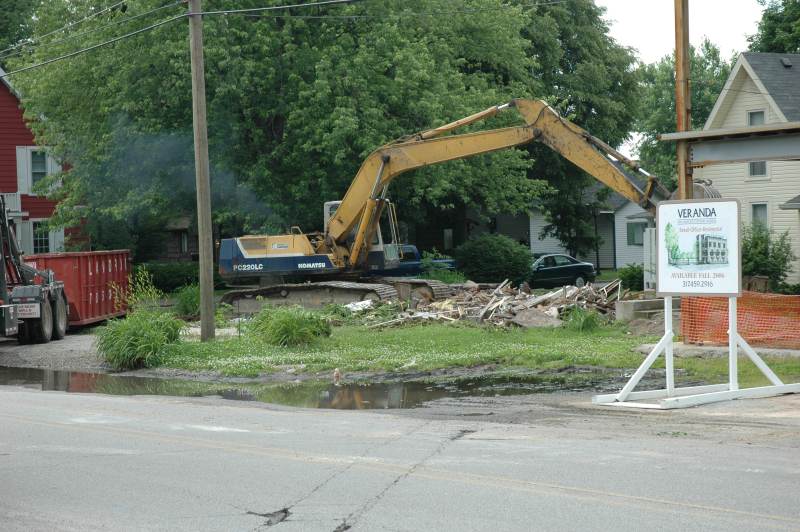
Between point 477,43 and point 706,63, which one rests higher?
point 706,63

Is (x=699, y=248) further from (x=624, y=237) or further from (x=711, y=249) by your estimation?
(x=624, y=237)

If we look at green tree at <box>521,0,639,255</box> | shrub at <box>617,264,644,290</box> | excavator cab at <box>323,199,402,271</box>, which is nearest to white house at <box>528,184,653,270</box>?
green tree at <box>521,0,639,255</box>

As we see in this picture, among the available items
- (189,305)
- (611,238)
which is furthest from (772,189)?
(611,238)

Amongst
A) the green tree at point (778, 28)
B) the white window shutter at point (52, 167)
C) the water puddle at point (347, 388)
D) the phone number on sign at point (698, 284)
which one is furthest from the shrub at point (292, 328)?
the green tree at point (778, 28)

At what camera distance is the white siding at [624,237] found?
61656 mm

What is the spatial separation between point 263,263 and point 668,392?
1725 cm

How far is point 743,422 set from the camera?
38.5ft

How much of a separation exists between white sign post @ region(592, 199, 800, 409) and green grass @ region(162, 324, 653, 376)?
11.9 feet

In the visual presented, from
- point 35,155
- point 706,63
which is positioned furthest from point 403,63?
point 706,63

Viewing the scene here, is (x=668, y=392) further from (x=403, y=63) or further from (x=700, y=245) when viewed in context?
(x=403, y=63)

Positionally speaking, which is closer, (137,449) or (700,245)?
(137,449)

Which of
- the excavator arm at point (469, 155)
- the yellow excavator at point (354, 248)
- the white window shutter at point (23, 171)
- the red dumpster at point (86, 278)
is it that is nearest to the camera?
the excavator arm at point (469, 155)

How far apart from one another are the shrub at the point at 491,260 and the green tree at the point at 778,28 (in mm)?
16809

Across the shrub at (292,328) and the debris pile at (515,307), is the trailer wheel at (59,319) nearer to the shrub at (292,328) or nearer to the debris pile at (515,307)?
the shrub at (292,328)
